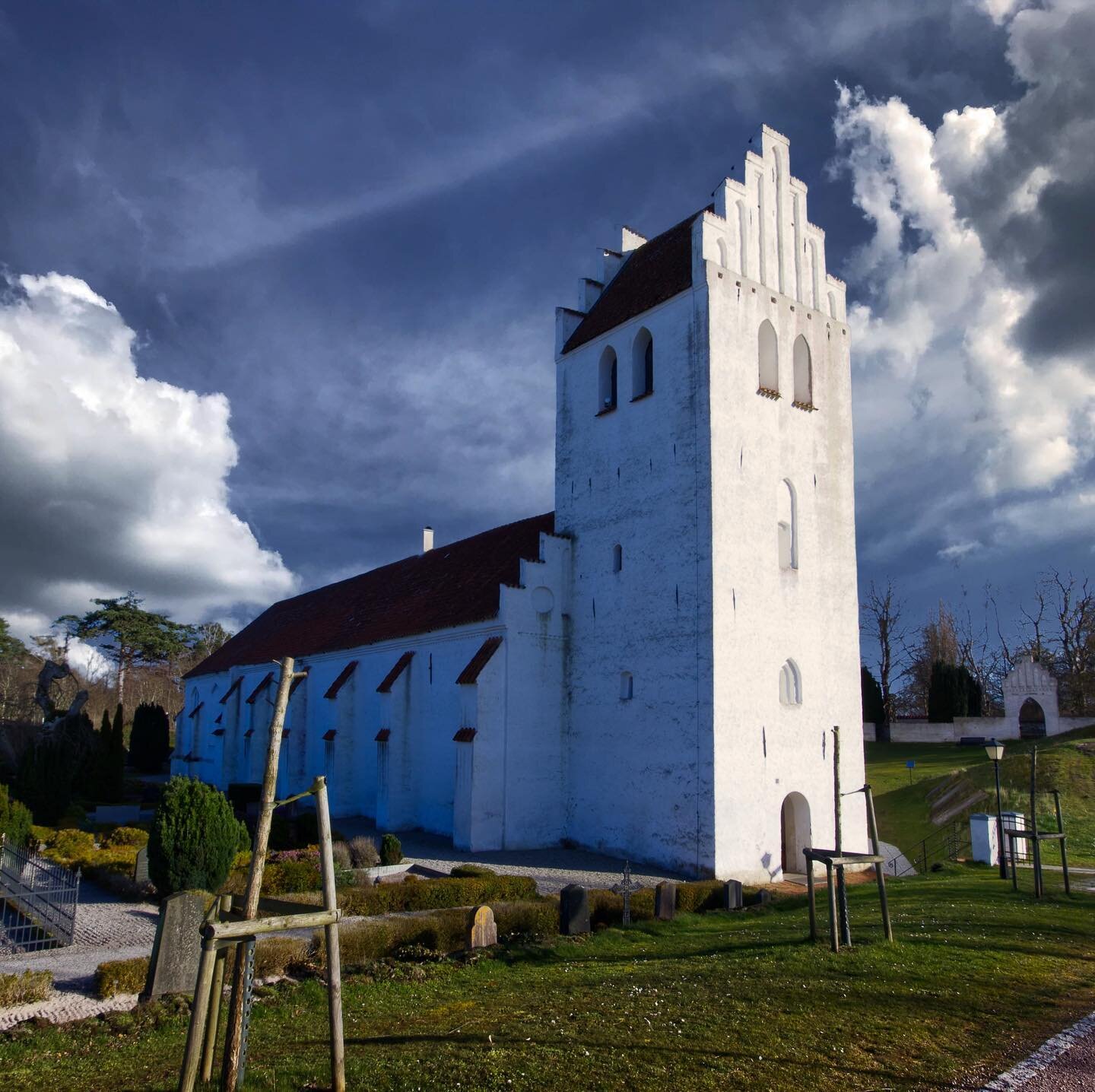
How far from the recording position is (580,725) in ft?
69.2

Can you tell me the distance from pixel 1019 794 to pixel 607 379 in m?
16.7

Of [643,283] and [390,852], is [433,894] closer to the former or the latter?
[390,852]

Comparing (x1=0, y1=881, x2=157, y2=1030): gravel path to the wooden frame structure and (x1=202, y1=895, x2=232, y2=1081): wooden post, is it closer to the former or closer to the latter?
(x1=202, y1=895, x2=232, y2=1081): wooden post

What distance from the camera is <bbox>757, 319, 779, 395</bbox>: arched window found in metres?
20.3

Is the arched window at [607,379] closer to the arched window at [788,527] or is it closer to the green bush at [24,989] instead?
the arched window at [788,527]

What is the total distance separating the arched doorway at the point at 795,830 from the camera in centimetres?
1892

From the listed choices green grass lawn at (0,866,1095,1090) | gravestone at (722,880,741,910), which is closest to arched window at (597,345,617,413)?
gravestone at (722,880,741,910)

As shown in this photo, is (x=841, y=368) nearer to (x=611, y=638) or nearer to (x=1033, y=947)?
(x=611, y=638)

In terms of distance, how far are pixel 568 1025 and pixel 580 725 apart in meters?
13.8

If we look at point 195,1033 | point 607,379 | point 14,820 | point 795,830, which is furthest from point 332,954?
point 607,379

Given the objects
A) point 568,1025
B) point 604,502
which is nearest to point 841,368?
point 604,502

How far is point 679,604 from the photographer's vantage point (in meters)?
18.8

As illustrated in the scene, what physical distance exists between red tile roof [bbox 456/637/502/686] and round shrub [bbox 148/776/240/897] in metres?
7.32

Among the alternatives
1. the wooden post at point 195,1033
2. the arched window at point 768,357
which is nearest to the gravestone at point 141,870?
the wooden post at point 195,1033
